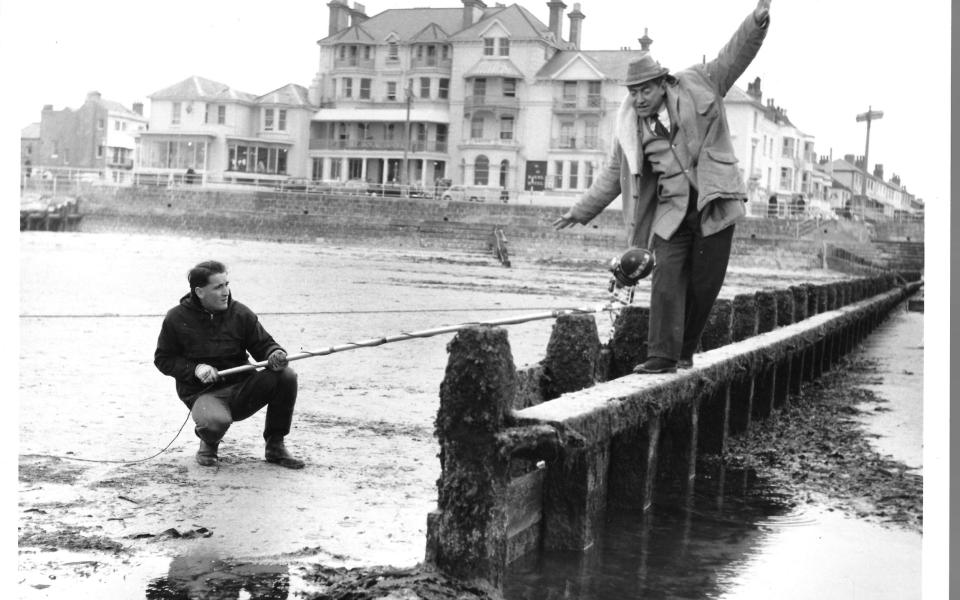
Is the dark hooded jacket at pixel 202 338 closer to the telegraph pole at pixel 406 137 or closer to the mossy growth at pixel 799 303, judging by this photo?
the mossy growth at pixel 799 303

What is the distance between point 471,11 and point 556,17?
5.56 m

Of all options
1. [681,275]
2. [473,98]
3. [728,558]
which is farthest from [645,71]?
[473,98]

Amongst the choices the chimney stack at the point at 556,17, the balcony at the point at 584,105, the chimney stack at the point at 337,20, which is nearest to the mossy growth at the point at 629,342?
the chimney stack at the point at 337,20

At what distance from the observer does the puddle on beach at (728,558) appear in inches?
192

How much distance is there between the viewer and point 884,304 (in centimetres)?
2503

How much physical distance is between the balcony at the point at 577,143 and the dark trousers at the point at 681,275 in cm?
5613

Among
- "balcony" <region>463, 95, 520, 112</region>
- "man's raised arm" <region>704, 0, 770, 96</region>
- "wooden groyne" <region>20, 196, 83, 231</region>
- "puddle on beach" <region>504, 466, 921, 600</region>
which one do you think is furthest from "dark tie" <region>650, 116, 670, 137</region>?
"balcony" <region>463, 95, 520, 112</region>

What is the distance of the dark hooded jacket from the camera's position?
19.6 feet

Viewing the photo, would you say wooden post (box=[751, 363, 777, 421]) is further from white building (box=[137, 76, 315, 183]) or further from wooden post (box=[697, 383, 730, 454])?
white building (box=[137, 76, 315, 183])

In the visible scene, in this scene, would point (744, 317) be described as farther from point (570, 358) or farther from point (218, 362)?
point (218, 362)

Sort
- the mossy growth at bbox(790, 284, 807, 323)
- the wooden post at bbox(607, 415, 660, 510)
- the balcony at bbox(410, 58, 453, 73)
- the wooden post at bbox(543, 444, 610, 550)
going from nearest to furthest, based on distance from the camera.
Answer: the wooden post at bbox(543, 444, 610, 550) < the wooden post at bbox(607, 415, 660, 510) < the mossy growth at bbox(790, 284, 807, 323) < the balcony at bbox(410, 58, 453, 73)

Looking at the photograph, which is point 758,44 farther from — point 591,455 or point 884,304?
point 884,304

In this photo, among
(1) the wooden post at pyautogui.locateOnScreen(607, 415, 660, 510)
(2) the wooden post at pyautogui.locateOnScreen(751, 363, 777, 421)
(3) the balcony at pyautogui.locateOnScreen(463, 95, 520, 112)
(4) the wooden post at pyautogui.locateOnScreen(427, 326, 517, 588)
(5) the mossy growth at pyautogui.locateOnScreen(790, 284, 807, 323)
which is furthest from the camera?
(3) the balcony at pyautogui.locateOnScreen(463, 95, 520, 112)

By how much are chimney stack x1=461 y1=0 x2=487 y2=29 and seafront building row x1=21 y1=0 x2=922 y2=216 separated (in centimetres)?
9
